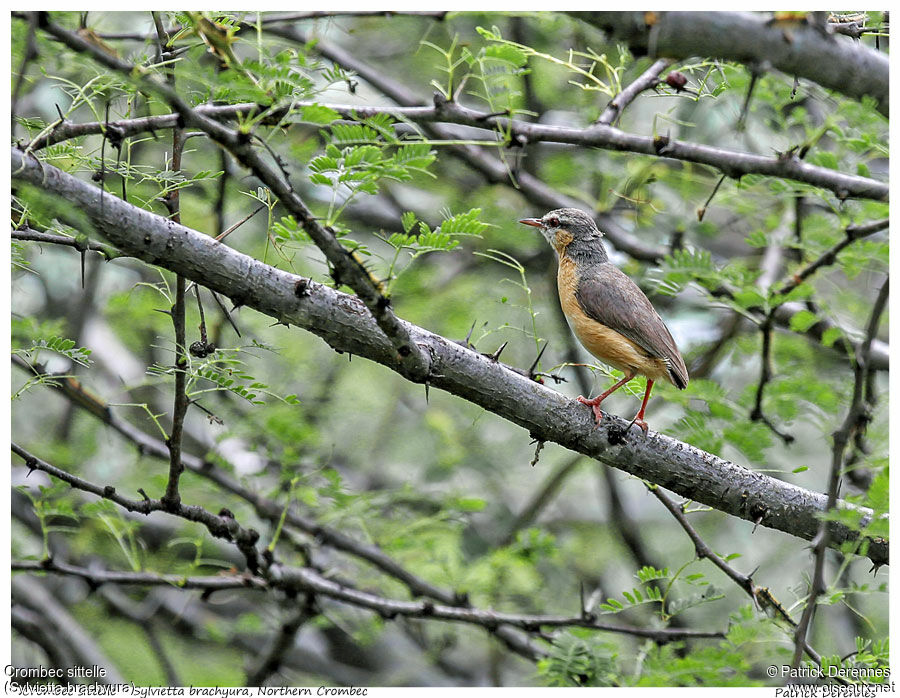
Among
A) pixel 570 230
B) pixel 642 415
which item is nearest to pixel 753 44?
pixel 642 415

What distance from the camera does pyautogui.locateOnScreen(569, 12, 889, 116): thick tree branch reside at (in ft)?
6.77

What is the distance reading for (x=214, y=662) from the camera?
21.6 ft

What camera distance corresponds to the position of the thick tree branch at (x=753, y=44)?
206cm

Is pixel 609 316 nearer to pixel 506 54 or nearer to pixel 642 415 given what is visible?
pixel 642 415

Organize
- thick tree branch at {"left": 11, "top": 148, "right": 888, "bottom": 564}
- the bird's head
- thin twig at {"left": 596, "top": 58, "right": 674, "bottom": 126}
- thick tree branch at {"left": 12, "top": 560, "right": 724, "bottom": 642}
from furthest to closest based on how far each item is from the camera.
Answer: the bird's head
thick tree branch at {"left": 12, "top": 560, "right": 724, "bottom": 642}
thin twig at {"left": 596, "top": 58, "right": 674, "bottom": 126}
thick tree branch at {"left": 11, "top": 148, "right": 888, "bottom": 564}

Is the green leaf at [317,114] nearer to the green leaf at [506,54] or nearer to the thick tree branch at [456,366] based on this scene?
the thick tree branch at [456,366]

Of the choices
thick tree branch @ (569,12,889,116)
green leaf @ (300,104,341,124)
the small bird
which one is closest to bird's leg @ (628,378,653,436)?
the small bird

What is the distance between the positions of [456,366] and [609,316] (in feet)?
4.55

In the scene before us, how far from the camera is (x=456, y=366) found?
281cm

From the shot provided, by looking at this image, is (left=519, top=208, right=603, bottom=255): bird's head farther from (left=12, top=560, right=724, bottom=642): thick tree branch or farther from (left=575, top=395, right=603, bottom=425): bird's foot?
(left=12, top=560, right=724, bottom=642): thick tree branch

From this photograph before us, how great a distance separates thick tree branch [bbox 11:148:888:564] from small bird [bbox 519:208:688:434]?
28 cm

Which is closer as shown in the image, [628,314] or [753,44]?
[753,44]

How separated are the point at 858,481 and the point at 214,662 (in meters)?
4.97
